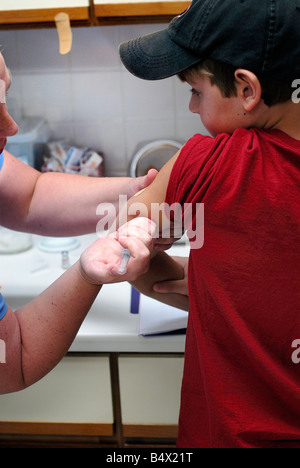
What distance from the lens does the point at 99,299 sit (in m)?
1.30

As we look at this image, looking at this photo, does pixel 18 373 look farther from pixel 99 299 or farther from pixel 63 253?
pixel 63 253

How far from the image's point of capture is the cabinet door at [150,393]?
47.5 inches

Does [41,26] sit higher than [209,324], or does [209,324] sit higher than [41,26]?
[41,26]

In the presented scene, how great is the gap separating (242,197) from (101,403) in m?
0.71

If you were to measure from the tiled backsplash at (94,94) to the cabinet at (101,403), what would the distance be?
736mm

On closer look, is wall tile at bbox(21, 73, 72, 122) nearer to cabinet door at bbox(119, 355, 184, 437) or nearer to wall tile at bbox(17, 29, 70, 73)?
wall tile at bbox(17, 29, 70, 73)

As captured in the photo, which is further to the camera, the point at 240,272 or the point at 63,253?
the point at 63,253

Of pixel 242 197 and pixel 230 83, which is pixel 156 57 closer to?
pixel 230 83

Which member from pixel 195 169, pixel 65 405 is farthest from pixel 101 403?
pixel 195 169

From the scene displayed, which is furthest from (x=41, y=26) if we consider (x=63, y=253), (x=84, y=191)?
(x=63, y=253)

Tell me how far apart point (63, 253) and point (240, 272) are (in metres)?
0.75

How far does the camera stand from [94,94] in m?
1.64

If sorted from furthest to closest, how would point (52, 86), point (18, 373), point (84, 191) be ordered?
point (52, 86) → point (84, 191) → point (18, 373)

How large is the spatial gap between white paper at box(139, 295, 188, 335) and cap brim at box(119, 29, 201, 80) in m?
0.54
